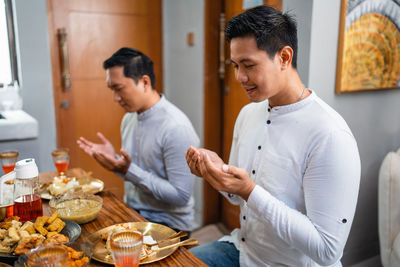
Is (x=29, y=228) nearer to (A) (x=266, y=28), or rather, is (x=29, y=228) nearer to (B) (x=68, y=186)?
(B) (x=68, y=186)

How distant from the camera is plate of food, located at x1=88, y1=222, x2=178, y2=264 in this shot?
1039 mm

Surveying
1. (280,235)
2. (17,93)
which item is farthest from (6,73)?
(280,235)

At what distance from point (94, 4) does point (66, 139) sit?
118 centimetres

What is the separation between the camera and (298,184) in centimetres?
126

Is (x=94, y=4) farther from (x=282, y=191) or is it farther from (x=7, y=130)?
(x=282, y=191)

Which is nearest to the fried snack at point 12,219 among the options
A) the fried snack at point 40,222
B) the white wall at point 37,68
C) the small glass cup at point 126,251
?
the fried snack at point 40,222

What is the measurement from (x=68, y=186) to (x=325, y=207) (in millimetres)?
1048

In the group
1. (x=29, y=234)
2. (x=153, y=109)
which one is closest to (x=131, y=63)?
(x=153, y=109)

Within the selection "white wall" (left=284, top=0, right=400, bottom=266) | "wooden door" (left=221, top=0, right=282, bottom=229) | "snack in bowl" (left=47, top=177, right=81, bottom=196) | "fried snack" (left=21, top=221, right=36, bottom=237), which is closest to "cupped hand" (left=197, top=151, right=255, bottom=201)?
"fried snack" (left=21, top=221, right=36, bottom=237)

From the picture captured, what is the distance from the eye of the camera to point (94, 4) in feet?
10.1

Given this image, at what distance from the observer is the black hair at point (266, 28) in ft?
3.89

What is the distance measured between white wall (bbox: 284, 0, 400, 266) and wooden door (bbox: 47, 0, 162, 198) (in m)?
1.76

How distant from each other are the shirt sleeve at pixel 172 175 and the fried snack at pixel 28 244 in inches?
27.8

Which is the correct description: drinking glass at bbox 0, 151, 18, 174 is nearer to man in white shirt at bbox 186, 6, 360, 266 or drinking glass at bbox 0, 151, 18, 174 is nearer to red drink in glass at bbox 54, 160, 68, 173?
red drink in glass at bbox 54, 160, 68, 173
